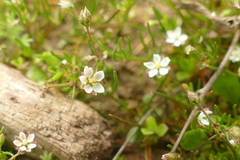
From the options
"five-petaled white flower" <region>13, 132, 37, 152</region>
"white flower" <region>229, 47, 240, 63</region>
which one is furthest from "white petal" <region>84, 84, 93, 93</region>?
"white flower" <region>229, 47, 240, 63</region>

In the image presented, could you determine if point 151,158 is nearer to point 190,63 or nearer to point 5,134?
point 190,63

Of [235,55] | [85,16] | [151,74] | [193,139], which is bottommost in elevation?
[193,139]

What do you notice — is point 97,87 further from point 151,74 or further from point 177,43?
point 177,43

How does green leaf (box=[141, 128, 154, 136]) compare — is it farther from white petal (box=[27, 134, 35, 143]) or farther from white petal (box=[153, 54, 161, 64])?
white petal (box=[27, 134, 35, 143])

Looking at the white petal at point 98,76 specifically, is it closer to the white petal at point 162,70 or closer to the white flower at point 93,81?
the white flower at point 93,81

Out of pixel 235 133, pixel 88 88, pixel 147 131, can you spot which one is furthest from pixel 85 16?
pixel 235 133

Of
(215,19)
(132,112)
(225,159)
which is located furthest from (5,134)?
(215,19)
